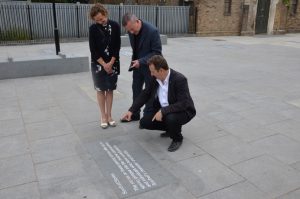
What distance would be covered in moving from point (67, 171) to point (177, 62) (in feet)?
22.3

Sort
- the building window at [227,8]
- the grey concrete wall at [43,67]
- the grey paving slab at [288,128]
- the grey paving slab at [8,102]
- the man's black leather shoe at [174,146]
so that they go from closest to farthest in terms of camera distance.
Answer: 1. the man's black leather shoe at [174,146]
2. the grey paving slab at [288,128]
3. the grey paving slab at [8,102]
4. the grey concrete wall at [43,67]
5. the building window at [227,8]

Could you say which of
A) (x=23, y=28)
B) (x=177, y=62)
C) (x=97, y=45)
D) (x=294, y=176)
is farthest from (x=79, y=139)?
(x=23, y=28)

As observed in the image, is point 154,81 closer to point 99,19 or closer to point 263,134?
point 99,19

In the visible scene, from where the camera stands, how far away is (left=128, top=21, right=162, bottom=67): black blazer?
4.24 m

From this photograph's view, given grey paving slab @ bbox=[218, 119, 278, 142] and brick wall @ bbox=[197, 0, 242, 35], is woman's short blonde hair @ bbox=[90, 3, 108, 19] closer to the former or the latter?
grey paving slab @ bbox=[218, 119, 278, 142]

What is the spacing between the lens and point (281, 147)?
409 centimetres

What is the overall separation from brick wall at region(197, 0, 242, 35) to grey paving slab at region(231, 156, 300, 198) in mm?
14702

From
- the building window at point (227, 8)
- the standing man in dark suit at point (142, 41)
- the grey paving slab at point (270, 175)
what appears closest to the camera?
the grey paving slab at point (270, 175)

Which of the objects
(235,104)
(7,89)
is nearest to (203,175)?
(235,104)

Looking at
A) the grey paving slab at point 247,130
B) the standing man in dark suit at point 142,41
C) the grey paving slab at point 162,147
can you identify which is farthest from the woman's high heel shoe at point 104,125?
the grey paving slab at point 247,130

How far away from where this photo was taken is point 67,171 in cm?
351

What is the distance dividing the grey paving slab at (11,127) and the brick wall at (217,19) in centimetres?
1414

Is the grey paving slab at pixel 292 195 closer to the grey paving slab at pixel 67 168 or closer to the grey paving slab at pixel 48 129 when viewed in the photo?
the grey paving slab at pixel 67 168

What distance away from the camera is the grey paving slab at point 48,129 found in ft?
14.5
